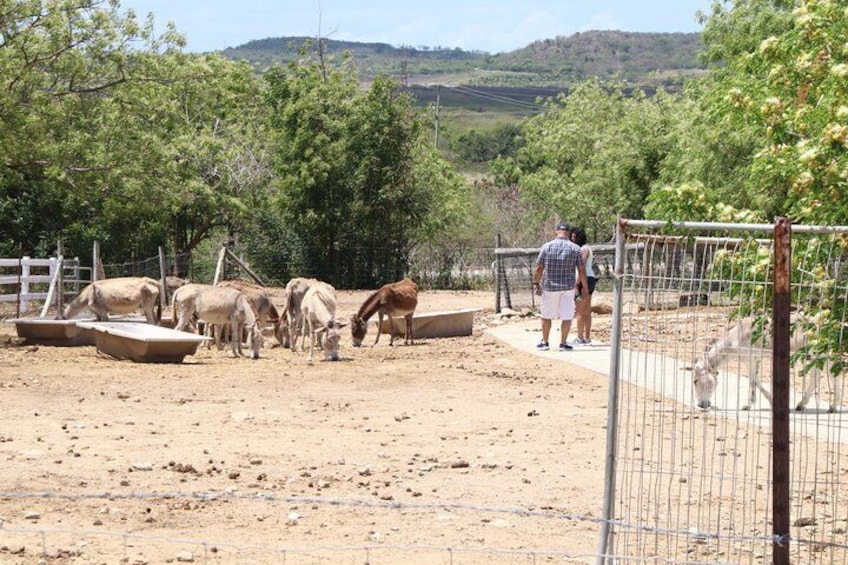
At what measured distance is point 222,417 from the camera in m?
14.4

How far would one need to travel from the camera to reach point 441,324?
25.4 meters

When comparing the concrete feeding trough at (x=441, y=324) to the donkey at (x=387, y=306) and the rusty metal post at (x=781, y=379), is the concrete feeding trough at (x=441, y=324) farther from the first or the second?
the rusty metal post at (x=781, y=379)

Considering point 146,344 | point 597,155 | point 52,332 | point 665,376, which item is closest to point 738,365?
point 665,376

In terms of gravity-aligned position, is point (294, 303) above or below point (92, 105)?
below

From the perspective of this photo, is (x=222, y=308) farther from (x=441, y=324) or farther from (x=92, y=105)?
(x=92, y=105)

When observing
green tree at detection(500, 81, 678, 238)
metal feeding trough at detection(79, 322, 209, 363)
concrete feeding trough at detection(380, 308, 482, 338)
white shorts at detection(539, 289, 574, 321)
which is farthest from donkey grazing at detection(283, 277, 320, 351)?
green tree at detection(500, 81, 678, 238)

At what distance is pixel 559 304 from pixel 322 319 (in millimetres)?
4194

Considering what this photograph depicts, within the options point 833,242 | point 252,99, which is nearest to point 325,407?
point 833,242

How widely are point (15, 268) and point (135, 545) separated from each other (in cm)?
2722

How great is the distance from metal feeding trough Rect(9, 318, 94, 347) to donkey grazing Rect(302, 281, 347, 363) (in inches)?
158

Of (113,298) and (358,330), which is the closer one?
(358,330)

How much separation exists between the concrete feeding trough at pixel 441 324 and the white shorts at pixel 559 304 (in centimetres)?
531

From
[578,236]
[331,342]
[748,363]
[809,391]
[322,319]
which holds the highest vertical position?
[578,236]

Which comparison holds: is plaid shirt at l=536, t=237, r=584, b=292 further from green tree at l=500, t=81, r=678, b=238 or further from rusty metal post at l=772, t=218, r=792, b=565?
green tree at l=500, t=81, r=678, b=238
